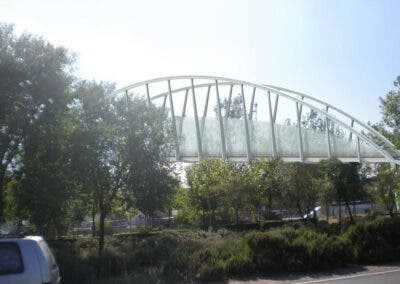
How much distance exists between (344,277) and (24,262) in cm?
907

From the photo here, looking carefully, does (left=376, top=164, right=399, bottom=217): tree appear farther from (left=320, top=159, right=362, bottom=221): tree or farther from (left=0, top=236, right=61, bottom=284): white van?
(left=0, top=236, right=61, bottom=284): white van

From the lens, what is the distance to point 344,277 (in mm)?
13969

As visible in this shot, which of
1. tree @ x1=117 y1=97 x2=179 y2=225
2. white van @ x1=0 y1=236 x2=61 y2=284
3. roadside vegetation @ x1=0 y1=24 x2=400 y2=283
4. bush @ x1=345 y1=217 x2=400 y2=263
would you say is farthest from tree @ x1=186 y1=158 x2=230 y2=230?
white van @ x1=0 y1=236 x2=61 y2=284

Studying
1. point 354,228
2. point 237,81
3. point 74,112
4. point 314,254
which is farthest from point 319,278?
point 237,81

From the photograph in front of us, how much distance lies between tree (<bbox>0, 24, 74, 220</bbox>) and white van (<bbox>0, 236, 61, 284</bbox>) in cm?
901

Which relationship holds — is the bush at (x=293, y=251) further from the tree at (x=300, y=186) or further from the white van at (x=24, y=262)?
the tree at (x=300, y=186)

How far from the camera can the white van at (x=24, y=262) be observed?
747cm

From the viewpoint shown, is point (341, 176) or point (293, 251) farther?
point (341, 176)

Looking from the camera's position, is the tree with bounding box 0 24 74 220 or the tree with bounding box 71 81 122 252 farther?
the tree with bounding box 71 81 122 252

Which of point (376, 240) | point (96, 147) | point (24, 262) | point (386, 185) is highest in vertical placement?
point (96, 147)

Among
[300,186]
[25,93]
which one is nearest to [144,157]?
[25,93]

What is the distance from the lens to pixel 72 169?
56.7 feet

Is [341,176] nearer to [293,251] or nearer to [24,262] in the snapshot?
[293,251]

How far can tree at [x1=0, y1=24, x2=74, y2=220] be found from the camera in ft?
53.2
